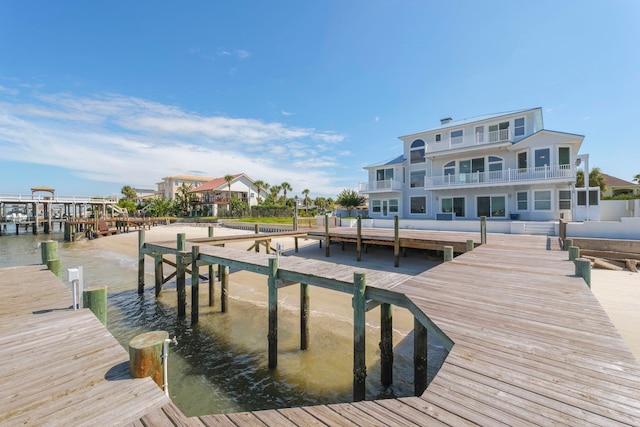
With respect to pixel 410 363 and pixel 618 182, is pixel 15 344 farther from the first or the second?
pixel 618 182

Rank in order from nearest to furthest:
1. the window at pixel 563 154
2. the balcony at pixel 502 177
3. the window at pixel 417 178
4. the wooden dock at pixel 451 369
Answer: the wooden dock at pixel 451 369
the balcony at pixel 502 177
the window at pixel 563 154
the window at pixel 417 178

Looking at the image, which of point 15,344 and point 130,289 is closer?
point 15,344

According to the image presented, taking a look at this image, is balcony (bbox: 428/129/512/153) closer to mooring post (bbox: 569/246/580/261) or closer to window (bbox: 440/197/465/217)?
window (bbox: 440/197/465/217)

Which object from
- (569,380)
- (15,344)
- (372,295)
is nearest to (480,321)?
(569,380)

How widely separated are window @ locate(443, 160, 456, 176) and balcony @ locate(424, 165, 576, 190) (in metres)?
1.00

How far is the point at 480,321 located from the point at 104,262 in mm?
26032

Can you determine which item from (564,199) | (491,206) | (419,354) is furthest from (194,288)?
(564,199)

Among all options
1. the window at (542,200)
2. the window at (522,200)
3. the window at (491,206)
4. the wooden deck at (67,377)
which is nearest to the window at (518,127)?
the window at (522,200)

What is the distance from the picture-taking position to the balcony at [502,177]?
68.6ft

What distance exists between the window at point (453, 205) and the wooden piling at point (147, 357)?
27.4 metres

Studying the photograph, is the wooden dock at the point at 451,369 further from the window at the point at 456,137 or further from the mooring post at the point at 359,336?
the window at the point at 456,137

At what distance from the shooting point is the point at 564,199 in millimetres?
22000

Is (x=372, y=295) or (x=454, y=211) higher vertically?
(x=454, y=211)

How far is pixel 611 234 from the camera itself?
51.3 feet
